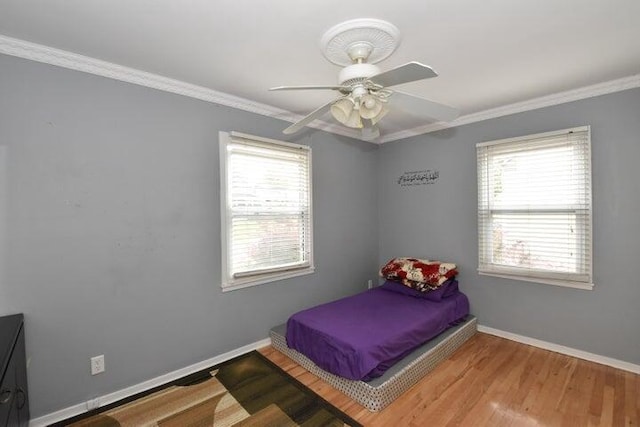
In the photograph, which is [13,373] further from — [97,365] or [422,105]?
[422,105]

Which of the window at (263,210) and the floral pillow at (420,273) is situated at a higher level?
the window at (263,210)

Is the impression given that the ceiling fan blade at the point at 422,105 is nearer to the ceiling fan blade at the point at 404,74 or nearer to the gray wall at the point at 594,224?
the ceiling fan blade at the point at 404,74

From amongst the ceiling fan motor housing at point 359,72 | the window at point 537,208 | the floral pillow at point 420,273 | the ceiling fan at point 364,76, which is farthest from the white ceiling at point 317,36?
the floral pillow at point 420,273

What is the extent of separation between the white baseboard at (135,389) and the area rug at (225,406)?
0.15 ft

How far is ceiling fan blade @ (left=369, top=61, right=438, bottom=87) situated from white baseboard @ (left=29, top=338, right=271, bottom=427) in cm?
251

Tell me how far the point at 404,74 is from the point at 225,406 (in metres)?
2.36

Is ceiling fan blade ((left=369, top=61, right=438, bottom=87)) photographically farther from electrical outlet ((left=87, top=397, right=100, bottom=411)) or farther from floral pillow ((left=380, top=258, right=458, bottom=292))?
electrical outlet ((left=87, top=397, right=100, bottom=411))

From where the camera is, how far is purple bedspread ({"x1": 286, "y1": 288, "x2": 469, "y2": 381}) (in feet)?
6.71

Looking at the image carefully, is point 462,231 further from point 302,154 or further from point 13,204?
point 13,204

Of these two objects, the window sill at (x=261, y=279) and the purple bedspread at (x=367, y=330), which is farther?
the window sill at (x=261, y=279)

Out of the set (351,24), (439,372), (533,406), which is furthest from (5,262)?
(533,406)

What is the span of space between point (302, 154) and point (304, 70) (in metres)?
1.08

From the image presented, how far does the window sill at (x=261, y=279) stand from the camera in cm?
257

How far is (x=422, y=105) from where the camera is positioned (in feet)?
5.78
